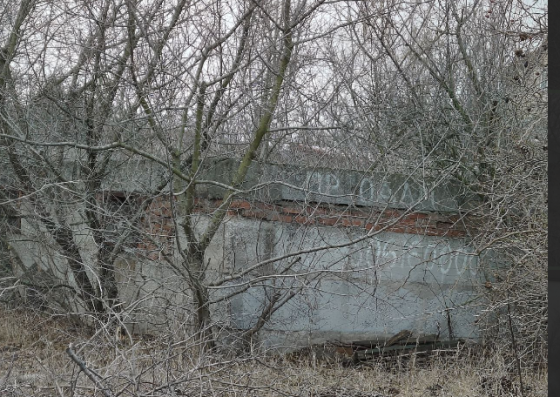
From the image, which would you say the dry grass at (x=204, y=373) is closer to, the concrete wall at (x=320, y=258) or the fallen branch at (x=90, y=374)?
the fallen branch at (x=90, y=374)

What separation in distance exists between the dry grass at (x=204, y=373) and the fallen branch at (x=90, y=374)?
1.5 inches

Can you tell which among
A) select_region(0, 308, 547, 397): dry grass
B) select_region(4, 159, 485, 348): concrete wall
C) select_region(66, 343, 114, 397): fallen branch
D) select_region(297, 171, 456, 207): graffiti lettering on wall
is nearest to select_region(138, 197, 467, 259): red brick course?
select_region(4, 159, 485, 348): concrete wall

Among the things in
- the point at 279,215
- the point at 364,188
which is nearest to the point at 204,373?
the point at 279,215

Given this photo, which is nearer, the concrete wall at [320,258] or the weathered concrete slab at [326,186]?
the concrete wall at [320,258]

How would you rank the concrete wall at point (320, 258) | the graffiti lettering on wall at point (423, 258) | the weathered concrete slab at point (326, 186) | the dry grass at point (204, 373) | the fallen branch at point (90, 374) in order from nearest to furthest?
the fallen branch at point (90, 374), the dry grass at point (204, 373), the concrete wall at point (320, 258), the weathered concrete slab at point (326, 186), the graffiti lettering on wall at point (423, 258)

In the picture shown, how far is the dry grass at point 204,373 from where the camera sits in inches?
146

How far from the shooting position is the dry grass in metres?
3.72

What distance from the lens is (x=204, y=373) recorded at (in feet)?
13.8

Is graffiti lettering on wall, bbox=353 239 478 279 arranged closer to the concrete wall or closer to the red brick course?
the concrete wall

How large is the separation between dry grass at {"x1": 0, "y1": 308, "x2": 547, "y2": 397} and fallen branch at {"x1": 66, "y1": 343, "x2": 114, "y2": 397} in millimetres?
38

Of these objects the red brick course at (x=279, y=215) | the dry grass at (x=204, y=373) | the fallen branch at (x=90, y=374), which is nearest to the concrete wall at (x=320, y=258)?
the red brick course at (x=279, y=215)

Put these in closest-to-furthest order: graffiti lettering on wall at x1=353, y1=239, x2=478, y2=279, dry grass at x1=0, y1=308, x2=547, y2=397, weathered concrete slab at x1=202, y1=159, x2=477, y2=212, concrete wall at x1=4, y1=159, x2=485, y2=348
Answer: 1. dry grass at x1=0, y1=308, x2=547, y2=397
2. concrete wall at x1=4, y1=159, x2=485, y2=348
3. weathered concrete slab at x1=202, y1=159, x2=477, y2=212
4. graffiti lettering on wall at x1=353, y1=239, x2=478, y2=279

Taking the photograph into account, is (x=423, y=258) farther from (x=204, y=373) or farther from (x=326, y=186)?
(x=204, y=373)

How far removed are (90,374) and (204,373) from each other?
98cm
